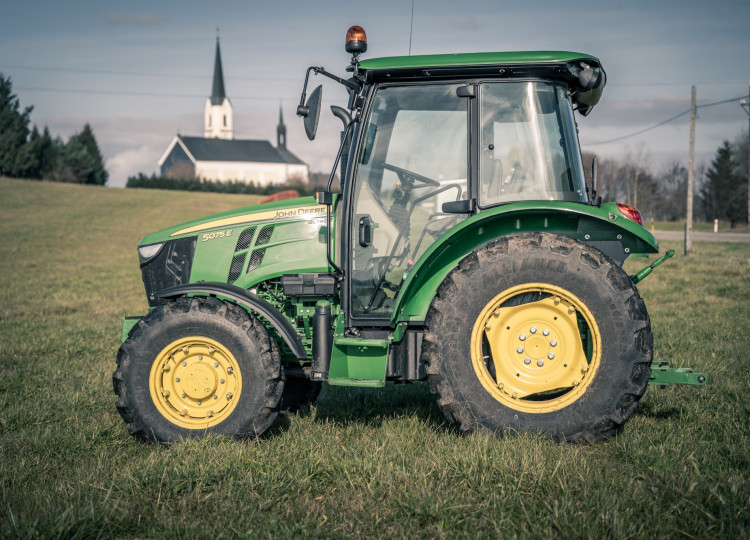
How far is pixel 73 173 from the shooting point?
67000 mm

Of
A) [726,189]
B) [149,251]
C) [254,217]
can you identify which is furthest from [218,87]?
[254,217]

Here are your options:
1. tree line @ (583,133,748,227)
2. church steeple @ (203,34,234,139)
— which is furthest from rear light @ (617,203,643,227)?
church steeple @ (203,34,234,139)

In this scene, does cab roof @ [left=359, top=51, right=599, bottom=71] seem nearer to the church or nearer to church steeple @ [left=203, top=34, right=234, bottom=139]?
the church

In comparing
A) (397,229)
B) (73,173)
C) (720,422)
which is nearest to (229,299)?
(397,229)

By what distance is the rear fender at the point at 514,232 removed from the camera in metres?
3.83

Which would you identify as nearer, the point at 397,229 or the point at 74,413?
the point at 397,229

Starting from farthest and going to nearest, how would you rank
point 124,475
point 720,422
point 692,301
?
1. point 692,301
2. point 720,422
3. point 124,475

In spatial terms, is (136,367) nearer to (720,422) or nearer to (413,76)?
(413,76)

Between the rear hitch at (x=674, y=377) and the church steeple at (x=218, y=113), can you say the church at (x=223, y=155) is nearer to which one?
the church steeple at (x=218, y=113)

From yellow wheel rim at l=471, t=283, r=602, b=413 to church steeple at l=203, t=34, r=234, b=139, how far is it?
424 feet

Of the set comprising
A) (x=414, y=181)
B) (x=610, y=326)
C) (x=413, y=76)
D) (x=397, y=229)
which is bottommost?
(x=610, y=326)

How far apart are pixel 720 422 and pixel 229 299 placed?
3.25m

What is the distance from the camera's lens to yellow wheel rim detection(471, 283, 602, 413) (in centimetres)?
385

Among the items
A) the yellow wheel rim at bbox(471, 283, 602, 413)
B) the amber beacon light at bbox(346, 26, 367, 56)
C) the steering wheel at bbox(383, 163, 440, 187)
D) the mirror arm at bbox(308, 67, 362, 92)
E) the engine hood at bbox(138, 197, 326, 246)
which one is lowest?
the yellow wheel rim at bbox(471, 283, 602, 413)
